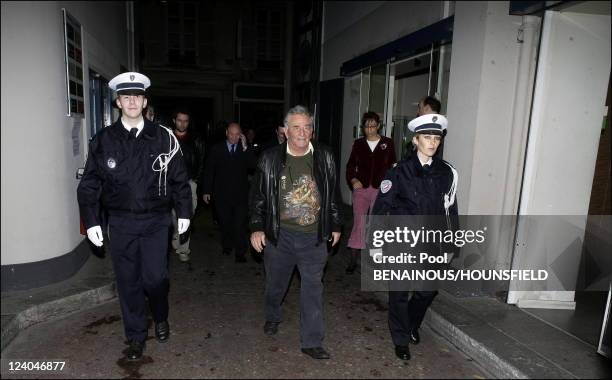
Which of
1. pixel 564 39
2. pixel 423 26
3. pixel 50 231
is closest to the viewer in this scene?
pixel 564 39

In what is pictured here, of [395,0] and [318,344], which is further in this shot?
[395,0]

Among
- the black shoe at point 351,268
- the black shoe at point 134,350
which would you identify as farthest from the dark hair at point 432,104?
the black shoe at point 134,350

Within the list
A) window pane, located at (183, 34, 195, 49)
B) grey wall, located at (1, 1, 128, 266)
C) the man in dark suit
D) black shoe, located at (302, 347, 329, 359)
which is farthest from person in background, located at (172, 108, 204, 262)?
window pane, located at (183, 34, 195, 49)

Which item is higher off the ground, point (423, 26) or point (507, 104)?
point (423, 26)

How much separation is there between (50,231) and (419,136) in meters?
3.67

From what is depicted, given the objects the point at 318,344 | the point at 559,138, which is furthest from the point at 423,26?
the point at 318,344

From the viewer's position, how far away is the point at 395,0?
23.5 feet

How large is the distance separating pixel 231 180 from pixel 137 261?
2671 millimetres

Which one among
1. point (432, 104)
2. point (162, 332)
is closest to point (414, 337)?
point (162, 332)

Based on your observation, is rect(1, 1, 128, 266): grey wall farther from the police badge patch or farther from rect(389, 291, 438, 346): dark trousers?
rect(389, 291, 438, 346): dark trousers

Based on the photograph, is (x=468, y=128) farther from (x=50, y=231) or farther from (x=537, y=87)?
(x=50, y=231)

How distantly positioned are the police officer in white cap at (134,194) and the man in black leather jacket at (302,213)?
0.67 metres

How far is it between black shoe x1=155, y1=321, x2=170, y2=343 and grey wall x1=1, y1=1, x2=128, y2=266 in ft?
5.05

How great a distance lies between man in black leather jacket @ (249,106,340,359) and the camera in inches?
141
